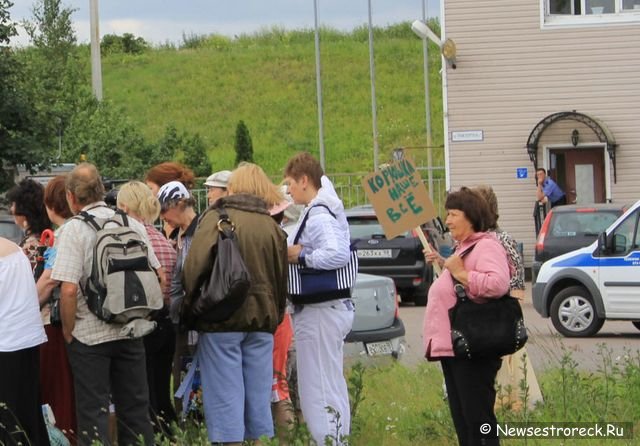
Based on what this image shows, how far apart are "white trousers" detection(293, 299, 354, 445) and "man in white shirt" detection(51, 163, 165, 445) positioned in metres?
0.98

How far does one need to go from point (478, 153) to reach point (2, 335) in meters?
21.3

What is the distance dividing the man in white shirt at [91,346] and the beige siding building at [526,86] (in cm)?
2073

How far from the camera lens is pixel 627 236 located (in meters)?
16.4

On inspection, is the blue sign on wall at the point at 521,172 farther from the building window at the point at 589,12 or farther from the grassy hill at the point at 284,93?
the grassy hill at the point at 284,93

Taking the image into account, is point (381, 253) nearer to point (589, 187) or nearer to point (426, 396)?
point (589, 187)

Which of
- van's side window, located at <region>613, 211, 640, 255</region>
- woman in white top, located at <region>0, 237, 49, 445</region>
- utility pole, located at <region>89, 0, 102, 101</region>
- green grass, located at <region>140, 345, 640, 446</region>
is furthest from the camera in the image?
utility pole, located at <region>89, 0, 102, 101</region>

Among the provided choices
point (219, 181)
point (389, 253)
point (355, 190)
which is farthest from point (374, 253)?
point (355, 190)

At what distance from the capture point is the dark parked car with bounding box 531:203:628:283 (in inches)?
825

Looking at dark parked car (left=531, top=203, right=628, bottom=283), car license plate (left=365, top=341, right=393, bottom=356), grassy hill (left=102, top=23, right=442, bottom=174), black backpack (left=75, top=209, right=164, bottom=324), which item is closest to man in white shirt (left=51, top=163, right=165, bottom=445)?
black backpack (left=75, top=209, right=164, bottom=324)

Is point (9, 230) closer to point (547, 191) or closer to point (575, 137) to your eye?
point (547, 191)

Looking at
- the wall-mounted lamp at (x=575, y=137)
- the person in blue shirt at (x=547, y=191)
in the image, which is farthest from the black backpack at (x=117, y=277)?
the wall-mounted lamp at (x=575, y=137)

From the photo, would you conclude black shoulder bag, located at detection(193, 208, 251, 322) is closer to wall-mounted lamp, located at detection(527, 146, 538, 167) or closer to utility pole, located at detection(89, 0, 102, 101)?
wall-mounted lamp, located at detection(527, 146, 538, 167)

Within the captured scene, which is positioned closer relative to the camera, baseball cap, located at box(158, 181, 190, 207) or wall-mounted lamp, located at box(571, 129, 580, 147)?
baseball cap, located at box(158, 181, 190, 207)

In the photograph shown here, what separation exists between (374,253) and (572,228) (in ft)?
10.7
